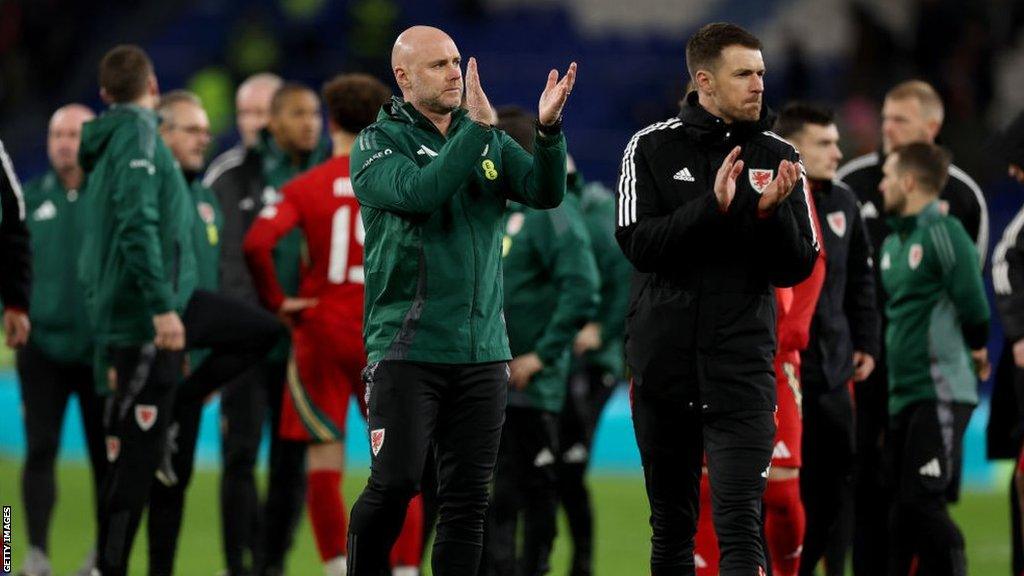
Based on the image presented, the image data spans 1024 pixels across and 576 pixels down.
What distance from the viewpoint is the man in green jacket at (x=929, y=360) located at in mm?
7406

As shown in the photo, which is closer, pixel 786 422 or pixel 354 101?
pixel 786 422

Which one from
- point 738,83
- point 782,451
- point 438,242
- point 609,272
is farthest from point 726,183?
point 609,272

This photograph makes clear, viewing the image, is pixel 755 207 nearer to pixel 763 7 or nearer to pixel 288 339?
pixel 288 339

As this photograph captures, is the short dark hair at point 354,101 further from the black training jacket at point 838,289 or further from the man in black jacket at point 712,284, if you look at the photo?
the man in black jacket at point 712,284

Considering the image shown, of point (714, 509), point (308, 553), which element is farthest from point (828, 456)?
point (308, 553)

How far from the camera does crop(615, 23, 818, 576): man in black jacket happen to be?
566 cm

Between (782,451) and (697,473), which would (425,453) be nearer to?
(697,473)

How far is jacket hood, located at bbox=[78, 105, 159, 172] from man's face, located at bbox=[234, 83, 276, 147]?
2.39 m

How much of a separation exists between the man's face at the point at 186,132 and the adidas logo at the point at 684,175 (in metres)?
3.35

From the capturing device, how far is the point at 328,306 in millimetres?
7914

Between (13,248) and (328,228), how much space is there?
1.37m

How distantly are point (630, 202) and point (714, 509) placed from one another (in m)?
1.05

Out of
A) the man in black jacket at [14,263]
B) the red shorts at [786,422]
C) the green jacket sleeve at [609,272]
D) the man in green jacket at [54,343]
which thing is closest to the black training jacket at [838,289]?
the red shorts at [786,422]

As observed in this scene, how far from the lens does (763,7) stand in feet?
66.7
